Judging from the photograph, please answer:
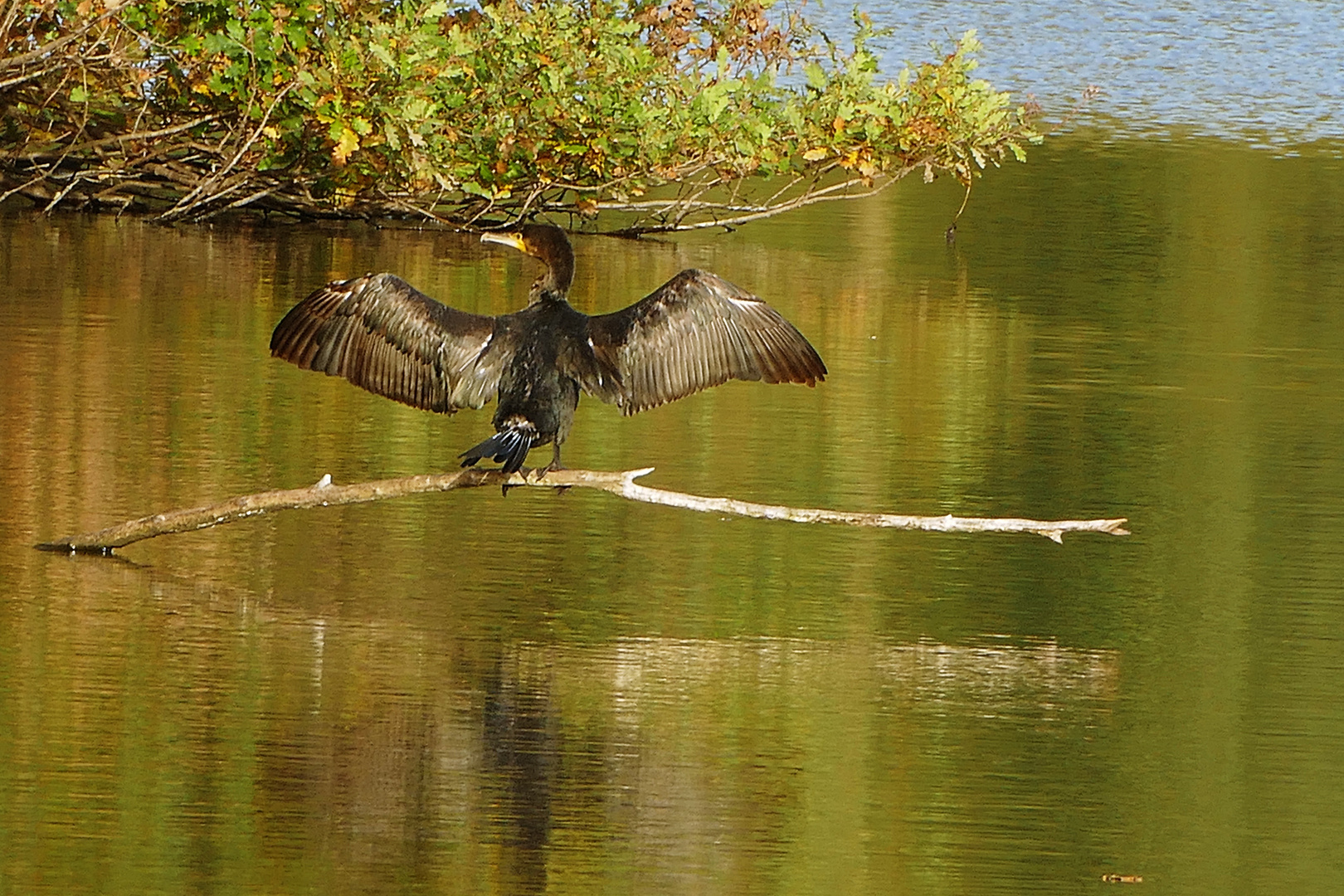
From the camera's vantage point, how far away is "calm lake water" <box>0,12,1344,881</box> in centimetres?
559

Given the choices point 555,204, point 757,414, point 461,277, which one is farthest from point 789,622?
point 555,204

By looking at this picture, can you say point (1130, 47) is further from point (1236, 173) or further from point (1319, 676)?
point (1319, 676)

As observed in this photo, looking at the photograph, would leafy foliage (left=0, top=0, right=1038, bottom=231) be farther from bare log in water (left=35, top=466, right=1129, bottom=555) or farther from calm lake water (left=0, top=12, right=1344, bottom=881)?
bare log in water (left=35, top=466, right=1129, bottom=555)

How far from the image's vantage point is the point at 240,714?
248 inches

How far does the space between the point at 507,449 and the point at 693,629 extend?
76cm

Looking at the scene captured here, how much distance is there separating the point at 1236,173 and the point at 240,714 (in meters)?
15.0

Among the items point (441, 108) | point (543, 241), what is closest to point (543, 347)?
point (543, 241)

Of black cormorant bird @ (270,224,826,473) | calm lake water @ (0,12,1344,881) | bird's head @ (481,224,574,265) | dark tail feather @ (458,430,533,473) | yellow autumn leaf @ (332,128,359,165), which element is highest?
yellow autumn leaf @ (332,128,359,165)

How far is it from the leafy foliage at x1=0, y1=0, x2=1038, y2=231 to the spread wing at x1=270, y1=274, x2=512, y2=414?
6498 mm

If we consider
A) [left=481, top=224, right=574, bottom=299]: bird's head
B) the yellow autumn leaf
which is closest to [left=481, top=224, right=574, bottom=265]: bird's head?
[left=481, top=224, right=574, bottom=299]: bird's head

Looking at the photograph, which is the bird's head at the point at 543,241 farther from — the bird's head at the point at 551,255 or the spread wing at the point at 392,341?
the spread wing at the point at 392,341

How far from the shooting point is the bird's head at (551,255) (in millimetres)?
7605

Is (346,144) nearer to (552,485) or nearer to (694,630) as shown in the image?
(552,485)

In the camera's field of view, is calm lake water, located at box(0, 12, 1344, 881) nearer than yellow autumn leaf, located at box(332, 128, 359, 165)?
Yes
